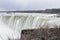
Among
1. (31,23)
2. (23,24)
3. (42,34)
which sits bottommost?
(23,24)

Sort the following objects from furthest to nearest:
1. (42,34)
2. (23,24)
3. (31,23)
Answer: (23,24), (31,23), (42,34)

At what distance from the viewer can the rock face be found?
15.5ft

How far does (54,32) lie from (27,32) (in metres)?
0.70

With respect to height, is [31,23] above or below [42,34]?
below

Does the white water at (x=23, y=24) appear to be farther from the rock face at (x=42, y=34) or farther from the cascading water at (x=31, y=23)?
the rock face at (x=42, y=34)

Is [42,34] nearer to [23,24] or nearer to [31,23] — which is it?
[31,23]

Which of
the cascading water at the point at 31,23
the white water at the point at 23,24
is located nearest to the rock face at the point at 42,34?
the white water at the point at 23,24

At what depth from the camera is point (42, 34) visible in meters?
4.82

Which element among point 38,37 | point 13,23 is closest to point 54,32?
point 38,37

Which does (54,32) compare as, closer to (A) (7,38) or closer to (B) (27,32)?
(B) (27,32)

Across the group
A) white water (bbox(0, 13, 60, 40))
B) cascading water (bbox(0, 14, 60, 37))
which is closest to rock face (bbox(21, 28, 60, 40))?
white water (bbox(0, 13, 60, 40))

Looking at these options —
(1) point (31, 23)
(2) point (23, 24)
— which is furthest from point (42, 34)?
(2) point (23, 24)

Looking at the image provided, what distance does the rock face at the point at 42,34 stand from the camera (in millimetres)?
4738

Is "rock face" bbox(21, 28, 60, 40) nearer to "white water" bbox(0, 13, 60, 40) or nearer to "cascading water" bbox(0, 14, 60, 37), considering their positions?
"white water" bbox(0, 13, 60, 40)
